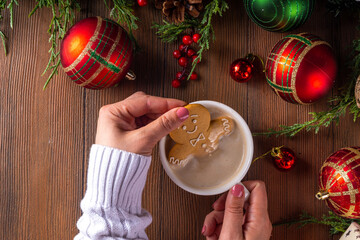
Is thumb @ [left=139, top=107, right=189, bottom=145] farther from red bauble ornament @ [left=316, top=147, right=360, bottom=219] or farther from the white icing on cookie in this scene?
red bauble ornament @ [left=316, top=147, right=360, bottom=219]

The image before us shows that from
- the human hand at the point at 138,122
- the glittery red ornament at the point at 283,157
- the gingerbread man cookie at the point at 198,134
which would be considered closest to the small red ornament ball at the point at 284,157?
the glittery red ornament at the point at 283,157

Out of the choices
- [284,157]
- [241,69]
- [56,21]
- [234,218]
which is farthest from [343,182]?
[56,21]

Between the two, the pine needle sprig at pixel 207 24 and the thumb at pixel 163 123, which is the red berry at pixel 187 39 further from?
the thumb at pixel 163 123

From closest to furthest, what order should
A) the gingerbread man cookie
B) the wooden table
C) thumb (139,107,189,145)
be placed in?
thumb (139,107,189,145)
the gingerbread man cookie
the wooden table

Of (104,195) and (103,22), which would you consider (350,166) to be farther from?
(103,22)

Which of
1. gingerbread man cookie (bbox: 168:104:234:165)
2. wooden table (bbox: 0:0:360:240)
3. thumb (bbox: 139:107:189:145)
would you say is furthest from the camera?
wooden table (bbox: 0:0:360:240)

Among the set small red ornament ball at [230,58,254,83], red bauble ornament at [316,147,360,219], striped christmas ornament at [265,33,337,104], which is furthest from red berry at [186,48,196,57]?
red bauble ornament at [316,147,360,219]

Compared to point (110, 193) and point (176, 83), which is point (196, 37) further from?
point (110, 193)

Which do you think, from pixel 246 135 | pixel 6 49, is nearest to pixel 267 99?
pixel 246 135
